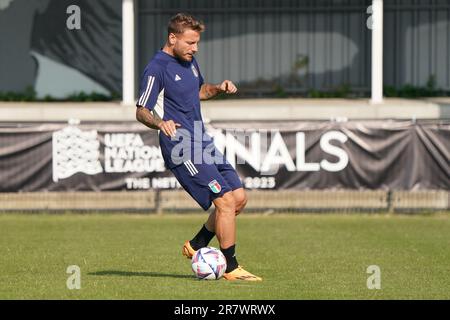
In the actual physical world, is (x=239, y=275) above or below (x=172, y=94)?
below

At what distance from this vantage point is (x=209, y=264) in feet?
35.8

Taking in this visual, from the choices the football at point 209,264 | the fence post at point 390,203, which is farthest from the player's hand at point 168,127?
the fence post at point 390,203

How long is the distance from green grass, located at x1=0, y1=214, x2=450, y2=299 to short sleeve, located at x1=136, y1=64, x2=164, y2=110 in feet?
5.23

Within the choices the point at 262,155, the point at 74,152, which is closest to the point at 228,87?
the point at 262,155

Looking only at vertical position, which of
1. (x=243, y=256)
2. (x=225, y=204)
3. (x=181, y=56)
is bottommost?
(x=243, y=256)

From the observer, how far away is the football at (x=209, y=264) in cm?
1092

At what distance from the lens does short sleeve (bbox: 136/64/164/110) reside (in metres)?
10.7

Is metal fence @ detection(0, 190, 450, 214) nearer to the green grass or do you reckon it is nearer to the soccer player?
the green grass

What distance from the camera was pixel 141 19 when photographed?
93.8 feet

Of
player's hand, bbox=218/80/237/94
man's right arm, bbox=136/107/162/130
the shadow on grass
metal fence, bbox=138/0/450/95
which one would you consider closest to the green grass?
the shadow on grass

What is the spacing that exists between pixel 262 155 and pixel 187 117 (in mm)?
8751

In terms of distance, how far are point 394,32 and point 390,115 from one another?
13.1ft

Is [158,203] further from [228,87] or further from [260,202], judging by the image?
[228,87]
